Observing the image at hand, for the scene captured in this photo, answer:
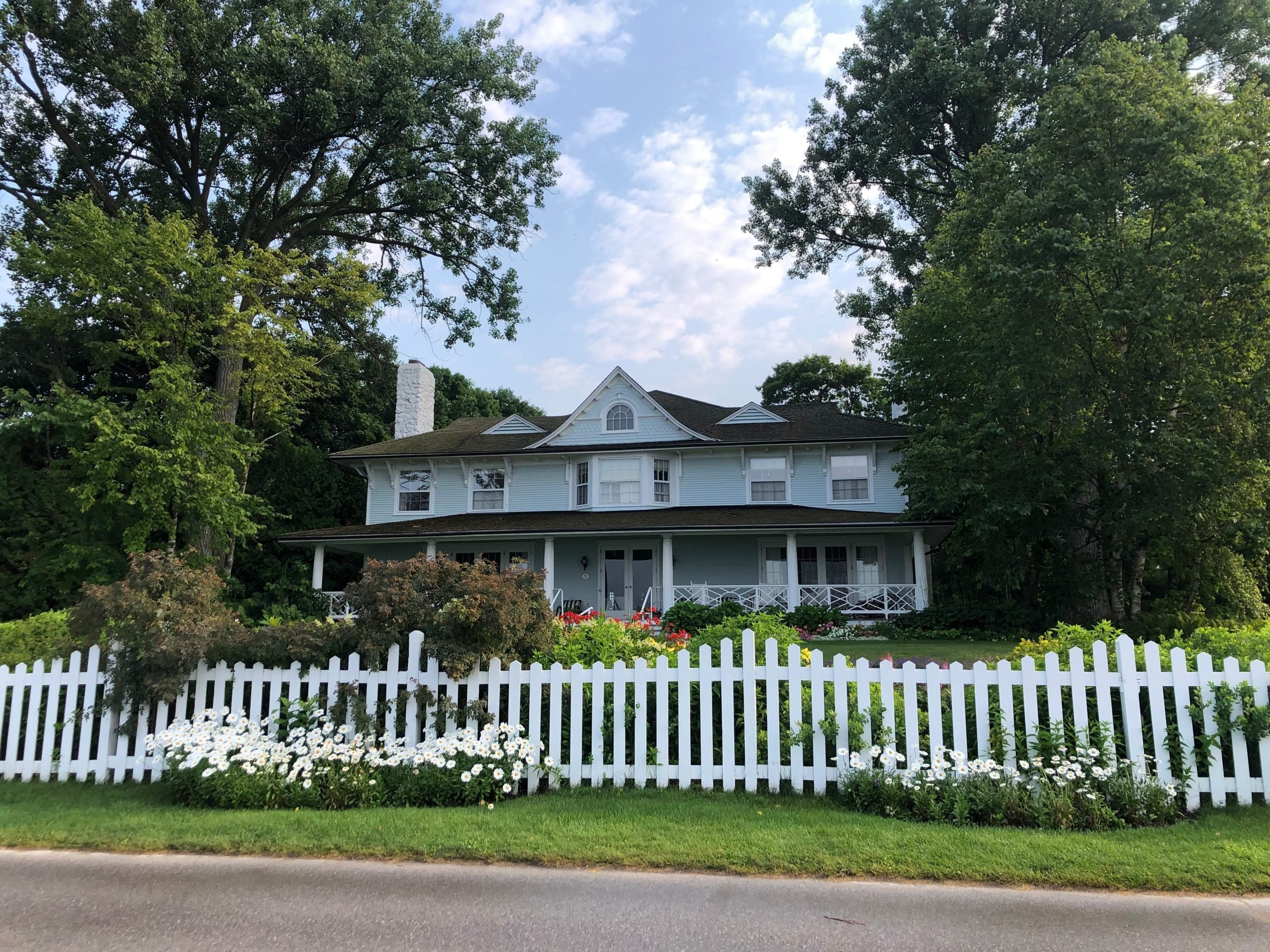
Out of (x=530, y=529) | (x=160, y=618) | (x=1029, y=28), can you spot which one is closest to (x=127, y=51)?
(x=530, y=529)

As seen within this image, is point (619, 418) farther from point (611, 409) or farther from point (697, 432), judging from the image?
point (697, 432)

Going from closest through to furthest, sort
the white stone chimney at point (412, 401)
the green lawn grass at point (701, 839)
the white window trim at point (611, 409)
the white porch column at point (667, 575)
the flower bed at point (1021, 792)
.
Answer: the green lawn grass at point (701, 839) < the flower bed at point (1021, 792) < the white porch column at point (667, 575) < the white window trim at point (611, 409) < the white stone chimney at point (412, 401)

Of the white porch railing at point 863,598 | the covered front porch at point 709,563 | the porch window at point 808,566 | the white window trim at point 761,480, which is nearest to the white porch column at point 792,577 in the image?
the covered front porch at point 709,563

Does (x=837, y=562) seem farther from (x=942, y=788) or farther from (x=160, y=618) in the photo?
Answer: (x=160, y=618)

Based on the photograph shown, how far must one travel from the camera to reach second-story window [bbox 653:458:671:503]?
24.9 meters

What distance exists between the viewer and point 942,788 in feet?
17.8

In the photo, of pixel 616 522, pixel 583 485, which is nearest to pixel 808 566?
pixel 616 522

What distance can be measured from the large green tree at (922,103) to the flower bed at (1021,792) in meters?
24.4

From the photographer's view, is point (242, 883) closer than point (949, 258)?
Yes

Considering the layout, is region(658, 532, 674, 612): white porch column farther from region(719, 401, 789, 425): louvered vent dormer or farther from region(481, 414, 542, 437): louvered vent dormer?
region(481, 414, 542, 437): louvered vent dormer

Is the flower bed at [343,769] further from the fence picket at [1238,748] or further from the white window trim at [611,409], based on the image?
the white window trim at [611,409]

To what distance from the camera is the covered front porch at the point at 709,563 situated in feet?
70.6

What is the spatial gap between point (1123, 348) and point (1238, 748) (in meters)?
14.0

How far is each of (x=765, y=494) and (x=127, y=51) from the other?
22650mm
